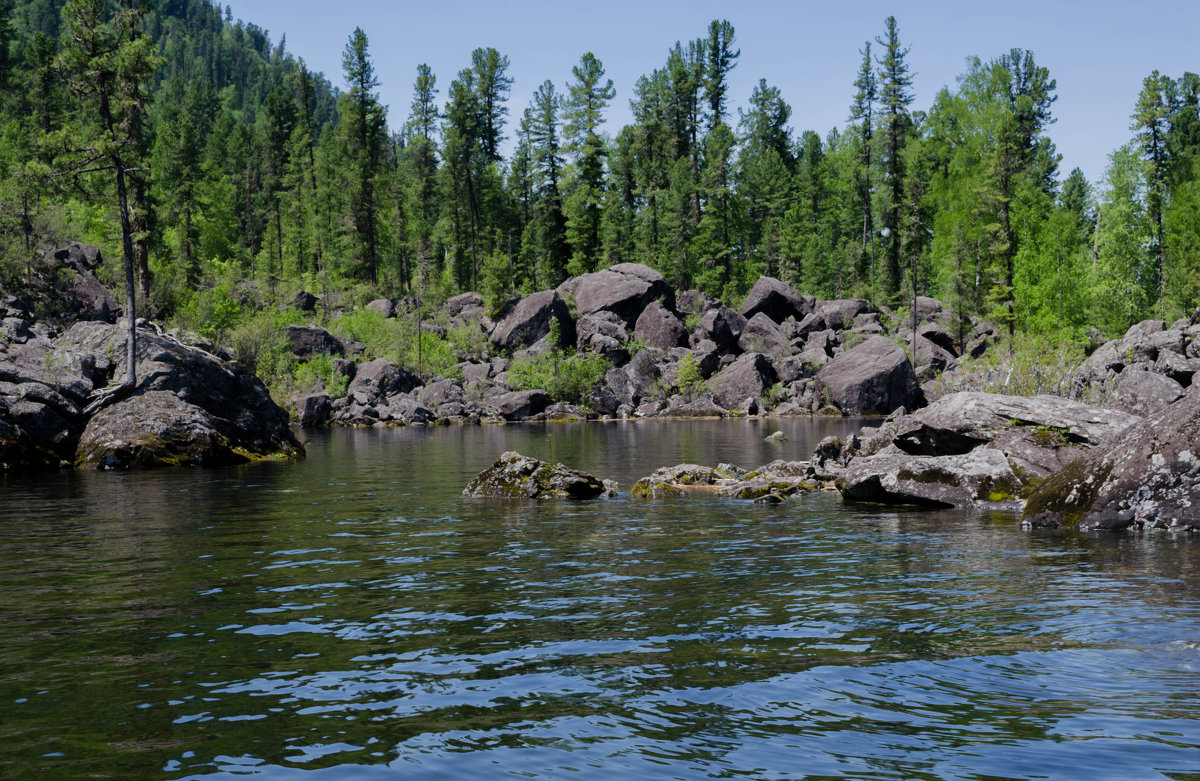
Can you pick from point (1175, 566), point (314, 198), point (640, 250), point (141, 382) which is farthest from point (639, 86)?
point (1175, 566)

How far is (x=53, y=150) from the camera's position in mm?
35219

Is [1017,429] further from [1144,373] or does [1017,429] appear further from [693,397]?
[693,397]

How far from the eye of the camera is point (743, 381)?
7131 cm

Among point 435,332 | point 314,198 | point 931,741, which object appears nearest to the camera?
point 931,741

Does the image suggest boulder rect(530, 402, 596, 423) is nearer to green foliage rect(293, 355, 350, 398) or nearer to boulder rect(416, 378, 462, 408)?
boulder rect(416, 378, 462, 408)

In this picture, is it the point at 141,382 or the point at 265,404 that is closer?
the point at 141,382

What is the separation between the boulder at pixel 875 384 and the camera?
2518 inches

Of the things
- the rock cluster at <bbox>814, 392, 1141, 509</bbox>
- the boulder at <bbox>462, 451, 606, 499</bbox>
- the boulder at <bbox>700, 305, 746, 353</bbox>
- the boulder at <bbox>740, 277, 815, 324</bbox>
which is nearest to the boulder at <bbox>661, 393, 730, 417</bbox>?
the boulder at <bbox>700, 305, 746, 353</bbox>

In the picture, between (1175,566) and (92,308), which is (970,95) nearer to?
(92,308)

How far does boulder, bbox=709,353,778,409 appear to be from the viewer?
232 feet

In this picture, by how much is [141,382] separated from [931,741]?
109 ft

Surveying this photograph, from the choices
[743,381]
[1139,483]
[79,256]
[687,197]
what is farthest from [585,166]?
[1139,483]

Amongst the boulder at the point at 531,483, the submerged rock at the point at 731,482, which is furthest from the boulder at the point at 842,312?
the boulder at the point at 531,483

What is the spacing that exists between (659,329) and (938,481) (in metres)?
62.5
